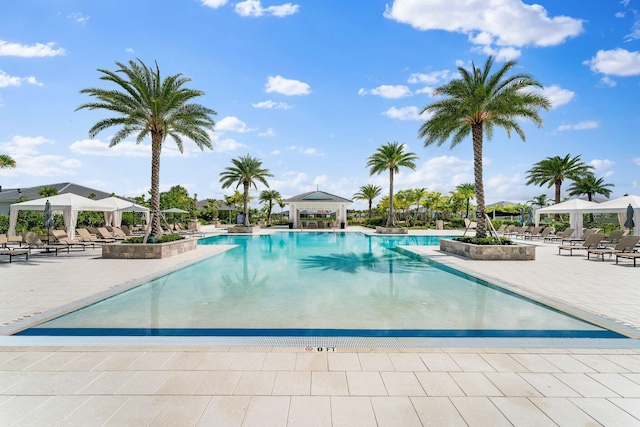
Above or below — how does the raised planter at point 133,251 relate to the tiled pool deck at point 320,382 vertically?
above

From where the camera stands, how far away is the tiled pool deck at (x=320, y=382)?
2855 mm

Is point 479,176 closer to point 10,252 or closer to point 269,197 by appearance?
point 10,252

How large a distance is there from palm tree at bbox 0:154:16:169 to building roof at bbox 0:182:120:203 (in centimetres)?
1414

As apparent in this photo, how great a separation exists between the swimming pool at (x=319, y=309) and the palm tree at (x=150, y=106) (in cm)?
799

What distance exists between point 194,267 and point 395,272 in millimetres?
7482

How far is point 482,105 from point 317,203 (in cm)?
2376

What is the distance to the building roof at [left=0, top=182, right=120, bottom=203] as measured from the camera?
35531 mm

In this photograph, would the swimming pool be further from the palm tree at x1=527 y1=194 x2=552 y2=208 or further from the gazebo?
the palm tree at x1=527 y1=194 x2=552 y2=208

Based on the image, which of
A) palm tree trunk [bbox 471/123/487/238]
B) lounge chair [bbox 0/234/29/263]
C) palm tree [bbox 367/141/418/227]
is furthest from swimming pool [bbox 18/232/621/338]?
palm tree [bbox 367/141/418/227]

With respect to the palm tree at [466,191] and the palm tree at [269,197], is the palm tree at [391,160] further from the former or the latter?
the palm tree at [269,197]

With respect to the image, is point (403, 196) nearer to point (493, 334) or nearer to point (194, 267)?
point (194, 267)

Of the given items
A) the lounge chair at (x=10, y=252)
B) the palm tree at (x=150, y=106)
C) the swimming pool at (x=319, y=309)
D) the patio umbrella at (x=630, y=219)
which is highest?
the palm tree at (x=150, y=106)

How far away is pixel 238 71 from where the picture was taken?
18672 mm

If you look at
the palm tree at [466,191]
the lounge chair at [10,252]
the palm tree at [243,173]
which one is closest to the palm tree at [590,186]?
the palm tree at [466,191]
